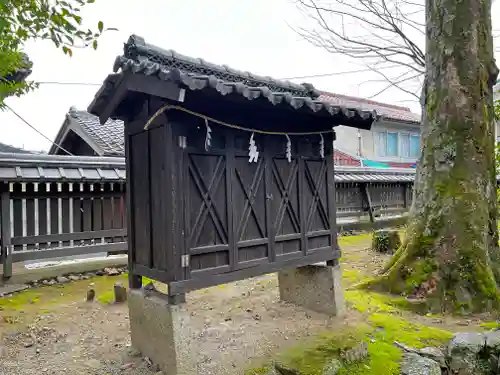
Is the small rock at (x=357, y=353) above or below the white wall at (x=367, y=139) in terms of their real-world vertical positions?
below

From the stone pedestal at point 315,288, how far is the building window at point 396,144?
19.0 metres

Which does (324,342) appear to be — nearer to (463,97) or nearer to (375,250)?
(463,97)

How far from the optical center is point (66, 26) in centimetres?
352

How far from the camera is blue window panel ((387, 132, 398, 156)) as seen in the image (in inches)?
958

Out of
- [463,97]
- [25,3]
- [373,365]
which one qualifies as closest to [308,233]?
[373,365]

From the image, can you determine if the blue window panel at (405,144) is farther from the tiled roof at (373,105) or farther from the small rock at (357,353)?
the small rock at (357,353)

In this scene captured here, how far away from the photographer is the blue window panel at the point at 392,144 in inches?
958

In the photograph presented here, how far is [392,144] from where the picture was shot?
80.5ft

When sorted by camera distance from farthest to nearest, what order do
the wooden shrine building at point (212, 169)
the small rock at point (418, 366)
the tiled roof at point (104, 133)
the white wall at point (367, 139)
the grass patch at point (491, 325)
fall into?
the white wall at point (367, 139)
the tiled roof at point (104, 133)
the grass patch at point (491, 325)
the small rock at point (418, 366)
the wooden shrine building at point (212, 169)

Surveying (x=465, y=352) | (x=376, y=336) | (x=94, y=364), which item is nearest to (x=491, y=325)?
(x=465, y=352)

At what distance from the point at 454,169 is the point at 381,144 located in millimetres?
17930

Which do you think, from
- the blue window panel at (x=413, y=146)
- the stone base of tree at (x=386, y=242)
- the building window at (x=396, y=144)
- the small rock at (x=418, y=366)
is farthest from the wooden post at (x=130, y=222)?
the blue window panel at (x=413, y=146)

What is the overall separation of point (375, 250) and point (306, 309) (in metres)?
5.91

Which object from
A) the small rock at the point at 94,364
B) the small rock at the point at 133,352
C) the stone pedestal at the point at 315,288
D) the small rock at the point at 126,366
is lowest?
the small rock at the point at 94,364
